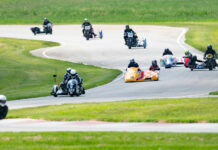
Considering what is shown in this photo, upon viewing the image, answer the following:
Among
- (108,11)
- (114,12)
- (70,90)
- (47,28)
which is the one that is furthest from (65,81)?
(108,11)

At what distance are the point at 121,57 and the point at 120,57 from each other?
0.26 ft

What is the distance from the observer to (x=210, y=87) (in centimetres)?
3025

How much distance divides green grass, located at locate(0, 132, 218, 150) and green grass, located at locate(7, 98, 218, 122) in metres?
2.87

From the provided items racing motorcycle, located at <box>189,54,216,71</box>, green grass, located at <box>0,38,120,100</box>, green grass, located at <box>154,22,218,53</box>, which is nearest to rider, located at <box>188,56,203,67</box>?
racing motorcycle, located at <box>189,54,216,71</box>

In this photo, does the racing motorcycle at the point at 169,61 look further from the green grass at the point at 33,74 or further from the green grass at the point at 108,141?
the green grass at the point at 108,141

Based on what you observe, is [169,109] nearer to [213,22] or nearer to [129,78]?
[129,78]

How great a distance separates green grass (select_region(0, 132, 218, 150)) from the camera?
13500mm

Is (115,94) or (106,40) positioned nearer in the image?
(115,94)

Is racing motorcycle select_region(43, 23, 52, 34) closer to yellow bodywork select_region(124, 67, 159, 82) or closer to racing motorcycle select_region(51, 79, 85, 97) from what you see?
yellow bodywork select_region(124, 67, 159, 82)

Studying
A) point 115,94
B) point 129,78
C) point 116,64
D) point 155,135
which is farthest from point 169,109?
point 116,64

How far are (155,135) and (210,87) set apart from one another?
15.9 meters

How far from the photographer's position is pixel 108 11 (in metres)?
103

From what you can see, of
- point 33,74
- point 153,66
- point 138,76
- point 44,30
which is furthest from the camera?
point 44,30

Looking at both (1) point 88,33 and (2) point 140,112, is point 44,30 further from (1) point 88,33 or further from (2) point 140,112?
(2) point 140,112
